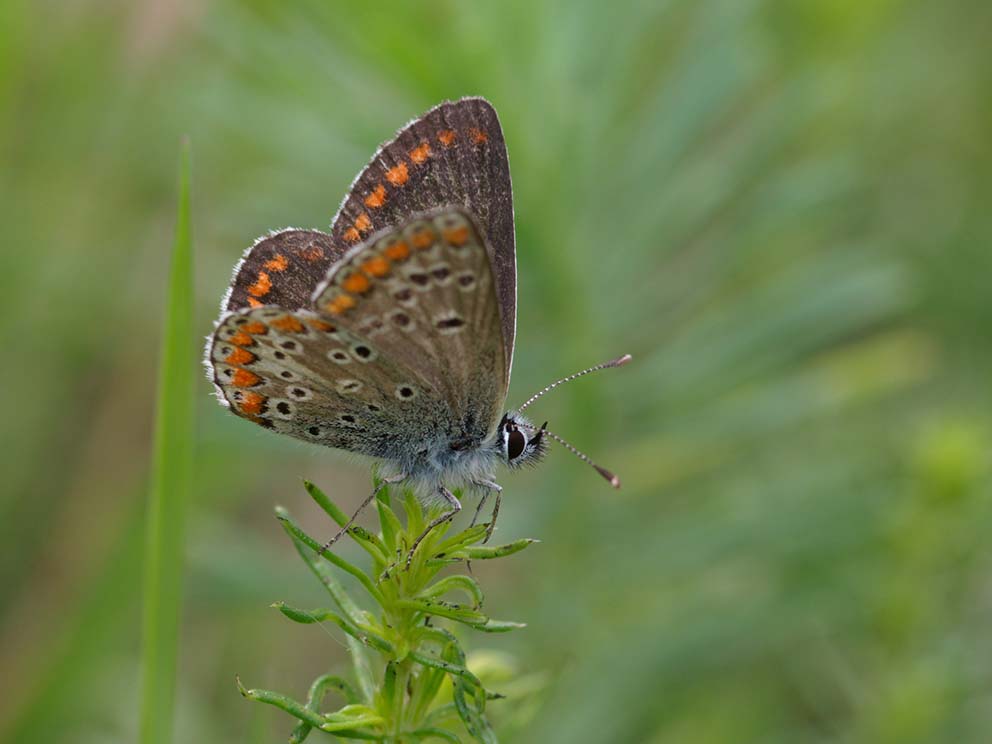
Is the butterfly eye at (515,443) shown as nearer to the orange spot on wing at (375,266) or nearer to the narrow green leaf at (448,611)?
the orange spot on wing at (375,266)

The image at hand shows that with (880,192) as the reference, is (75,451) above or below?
below

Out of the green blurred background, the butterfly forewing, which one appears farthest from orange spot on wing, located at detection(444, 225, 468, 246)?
the green blurred background

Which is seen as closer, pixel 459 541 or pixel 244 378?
pixel 459 541

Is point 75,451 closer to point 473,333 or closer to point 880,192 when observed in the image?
point 473,333

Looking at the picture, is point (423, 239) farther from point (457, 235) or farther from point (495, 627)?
point (495, 627)

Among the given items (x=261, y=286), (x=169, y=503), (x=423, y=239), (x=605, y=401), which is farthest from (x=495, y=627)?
(x=605, y=401)

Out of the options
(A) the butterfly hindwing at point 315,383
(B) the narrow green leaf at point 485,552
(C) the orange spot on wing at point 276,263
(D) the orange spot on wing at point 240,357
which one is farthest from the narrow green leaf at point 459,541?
(C) the orange spot on wing at point 276,263

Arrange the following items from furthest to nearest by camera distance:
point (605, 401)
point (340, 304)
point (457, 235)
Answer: point (605, 401) → point (340, 304) → point (457, 235)

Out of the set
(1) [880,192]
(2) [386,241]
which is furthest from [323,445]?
(1) [880,192]
